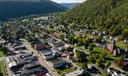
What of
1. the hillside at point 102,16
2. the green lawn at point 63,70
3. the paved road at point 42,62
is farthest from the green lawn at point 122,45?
the paved road at point 42,62

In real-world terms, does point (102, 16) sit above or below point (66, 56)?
above

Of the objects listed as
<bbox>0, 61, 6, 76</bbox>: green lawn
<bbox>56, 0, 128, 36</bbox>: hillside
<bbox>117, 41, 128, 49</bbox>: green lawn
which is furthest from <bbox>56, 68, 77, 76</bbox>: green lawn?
<bbox>56, 0, 128, 36</bbox>: hillside

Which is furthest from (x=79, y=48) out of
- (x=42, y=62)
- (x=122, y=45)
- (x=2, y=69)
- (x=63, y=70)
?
(x=2, y=69)

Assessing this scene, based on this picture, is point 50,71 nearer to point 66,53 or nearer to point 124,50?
point 66,53

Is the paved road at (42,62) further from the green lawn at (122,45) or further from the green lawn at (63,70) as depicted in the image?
the green lawn at (122,45)

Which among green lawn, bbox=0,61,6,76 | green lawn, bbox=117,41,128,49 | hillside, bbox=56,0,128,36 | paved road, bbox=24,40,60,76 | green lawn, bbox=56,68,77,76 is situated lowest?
green lawn, bbox=0,61,6,76

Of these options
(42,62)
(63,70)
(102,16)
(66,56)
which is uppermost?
(102,16)

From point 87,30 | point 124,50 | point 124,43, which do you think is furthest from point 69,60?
point 87,30

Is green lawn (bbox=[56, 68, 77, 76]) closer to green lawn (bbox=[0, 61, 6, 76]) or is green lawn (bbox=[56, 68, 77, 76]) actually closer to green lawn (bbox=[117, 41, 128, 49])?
green lawn (bbox=[0, 61, 6, 76])

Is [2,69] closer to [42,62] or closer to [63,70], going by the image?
[42,62]
